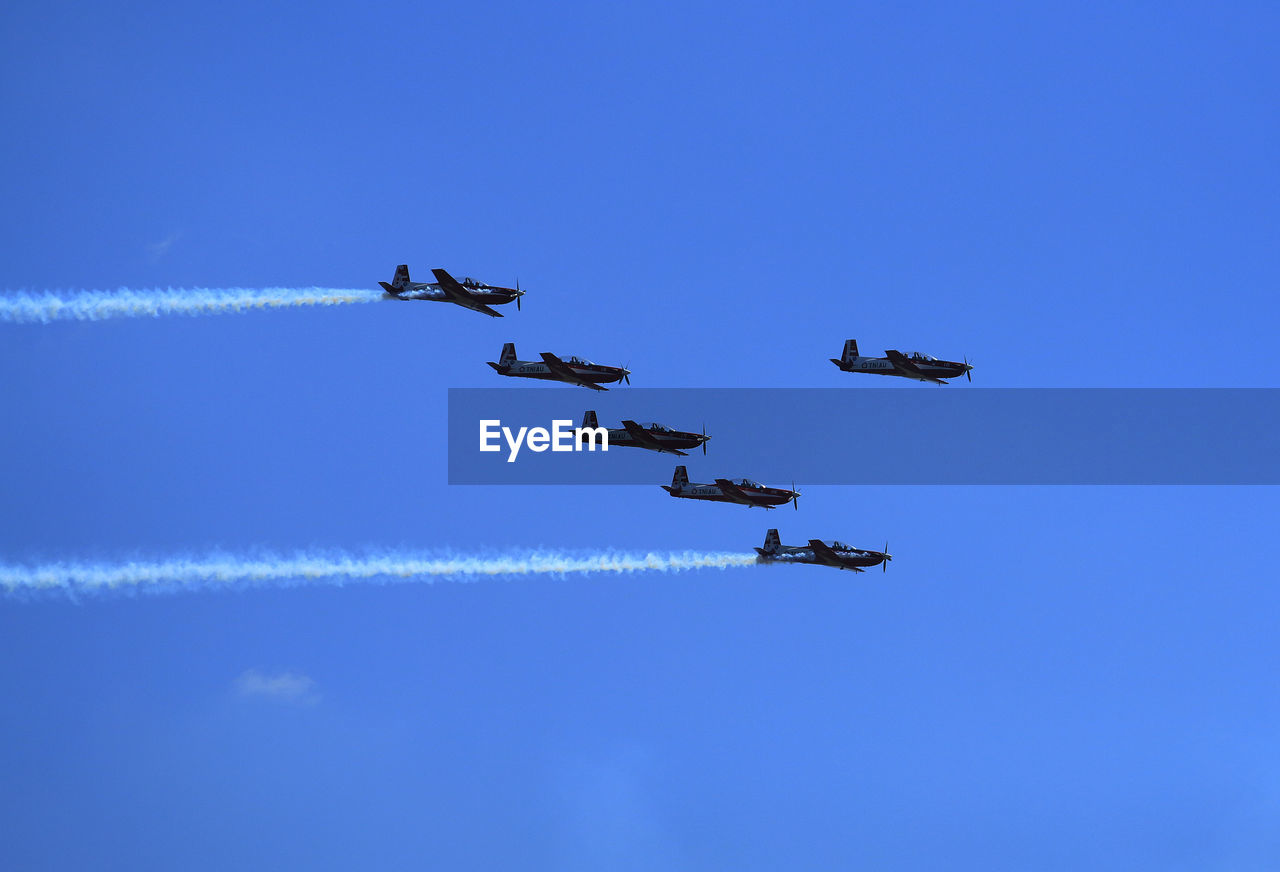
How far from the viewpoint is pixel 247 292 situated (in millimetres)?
123375

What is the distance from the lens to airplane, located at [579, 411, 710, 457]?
123m

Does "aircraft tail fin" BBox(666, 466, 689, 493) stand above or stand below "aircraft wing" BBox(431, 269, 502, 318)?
below

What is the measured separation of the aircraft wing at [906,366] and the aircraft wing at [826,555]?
18.8 metres

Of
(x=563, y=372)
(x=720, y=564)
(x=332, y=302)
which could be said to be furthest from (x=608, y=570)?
(x=332, y=302)

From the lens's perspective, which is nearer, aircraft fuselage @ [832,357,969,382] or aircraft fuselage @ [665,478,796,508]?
aircraft fuselage @ [665,478,796,508]

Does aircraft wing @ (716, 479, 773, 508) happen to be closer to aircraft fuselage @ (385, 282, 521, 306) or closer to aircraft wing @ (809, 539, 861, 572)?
aircraft wing @ (809, 539, 861, 572)

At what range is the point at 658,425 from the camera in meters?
124

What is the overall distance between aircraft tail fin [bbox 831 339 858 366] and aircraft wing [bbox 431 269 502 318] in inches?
1227

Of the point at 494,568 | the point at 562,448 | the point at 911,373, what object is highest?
the point at 911,373

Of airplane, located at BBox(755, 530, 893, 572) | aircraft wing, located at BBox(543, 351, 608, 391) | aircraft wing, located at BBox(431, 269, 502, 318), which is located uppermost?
aircraft wing, located at BBox(431, 269, 502, 318)

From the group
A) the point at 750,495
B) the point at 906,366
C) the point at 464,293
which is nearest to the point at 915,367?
the point at 906,366

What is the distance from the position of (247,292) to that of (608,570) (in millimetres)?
38658

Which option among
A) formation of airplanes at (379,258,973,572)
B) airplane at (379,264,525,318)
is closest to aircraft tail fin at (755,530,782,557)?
formation of airplanes at (379,258,973,572)

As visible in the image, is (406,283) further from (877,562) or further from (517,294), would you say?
(877,562)
